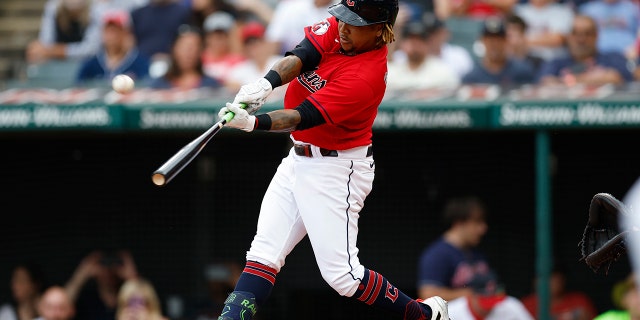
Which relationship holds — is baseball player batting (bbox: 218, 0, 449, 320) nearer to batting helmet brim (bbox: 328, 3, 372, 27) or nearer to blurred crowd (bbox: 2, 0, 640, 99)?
batting helmet brim (bbox: 328, 3, 372, 27)

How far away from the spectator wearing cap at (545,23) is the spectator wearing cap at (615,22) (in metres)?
0.21

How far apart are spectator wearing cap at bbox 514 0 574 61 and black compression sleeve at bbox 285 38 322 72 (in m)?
4.07

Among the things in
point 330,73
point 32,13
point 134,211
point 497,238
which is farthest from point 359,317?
point 32,13

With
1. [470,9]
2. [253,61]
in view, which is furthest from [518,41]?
[253,61]

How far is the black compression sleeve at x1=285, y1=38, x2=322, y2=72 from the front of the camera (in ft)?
16.1

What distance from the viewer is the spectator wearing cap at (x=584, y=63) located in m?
7.92

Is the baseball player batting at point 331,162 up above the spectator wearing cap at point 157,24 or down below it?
below

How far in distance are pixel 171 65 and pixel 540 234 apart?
9.83 ft

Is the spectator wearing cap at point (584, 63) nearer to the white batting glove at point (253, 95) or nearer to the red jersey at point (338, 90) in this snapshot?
the red jersey at point (338, 90)

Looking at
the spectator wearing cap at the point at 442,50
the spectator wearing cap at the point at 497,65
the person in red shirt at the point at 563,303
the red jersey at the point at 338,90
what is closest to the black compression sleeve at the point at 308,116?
the red jersey at the point at 338,90

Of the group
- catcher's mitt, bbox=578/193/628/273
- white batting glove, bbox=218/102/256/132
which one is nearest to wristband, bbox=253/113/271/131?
white batting glove, bbox=218/102/256/132

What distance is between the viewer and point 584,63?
317 inches

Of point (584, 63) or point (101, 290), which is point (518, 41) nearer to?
point (584, 63)

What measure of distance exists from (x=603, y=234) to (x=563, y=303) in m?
2.99
